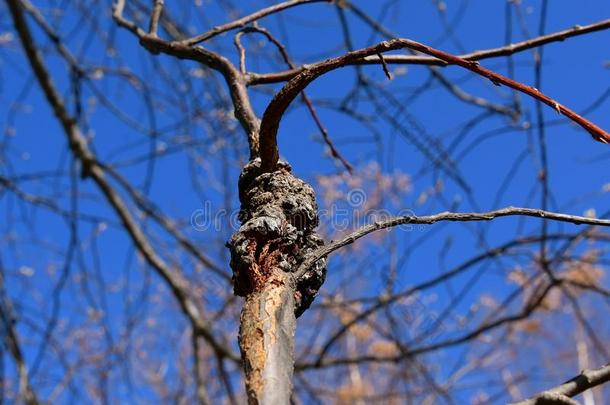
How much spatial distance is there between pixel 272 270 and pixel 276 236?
33 mm

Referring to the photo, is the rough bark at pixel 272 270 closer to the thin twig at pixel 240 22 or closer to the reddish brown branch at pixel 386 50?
the reddish brown branch at pixel 386 50

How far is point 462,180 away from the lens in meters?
1.73

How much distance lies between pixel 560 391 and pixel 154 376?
541cm

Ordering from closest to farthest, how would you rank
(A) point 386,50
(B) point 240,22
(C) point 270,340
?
(C) point 270,340, (A) point 386,50, (B) point 240,22

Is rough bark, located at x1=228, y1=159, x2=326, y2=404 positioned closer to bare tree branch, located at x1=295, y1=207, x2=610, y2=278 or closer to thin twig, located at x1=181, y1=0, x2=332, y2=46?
bare tree branch, located at x1=295, y1=207, x2=610, y2=278

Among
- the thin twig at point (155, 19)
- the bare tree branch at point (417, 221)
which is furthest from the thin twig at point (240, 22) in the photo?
the bare tree branch at point (417, 221)

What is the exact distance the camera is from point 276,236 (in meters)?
0.53

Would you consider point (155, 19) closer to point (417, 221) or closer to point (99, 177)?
point (417, 221)

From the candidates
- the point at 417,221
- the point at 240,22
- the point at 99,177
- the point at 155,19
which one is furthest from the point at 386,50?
the point at 99,177

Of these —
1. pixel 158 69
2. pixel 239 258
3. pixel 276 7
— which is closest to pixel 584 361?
pixel 158 69

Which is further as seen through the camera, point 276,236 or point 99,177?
point 99,177

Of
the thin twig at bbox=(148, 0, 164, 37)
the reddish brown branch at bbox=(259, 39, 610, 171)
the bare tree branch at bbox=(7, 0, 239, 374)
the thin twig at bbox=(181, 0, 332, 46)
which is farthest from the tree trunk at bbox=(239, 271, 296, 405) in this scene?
the bare tree branch at bbox=(7, 0, 239, 374)

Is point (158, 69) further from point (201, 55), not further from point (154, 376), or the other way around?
point (154, 376)

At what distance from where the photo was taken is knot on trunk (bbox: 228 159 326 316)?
52cm
